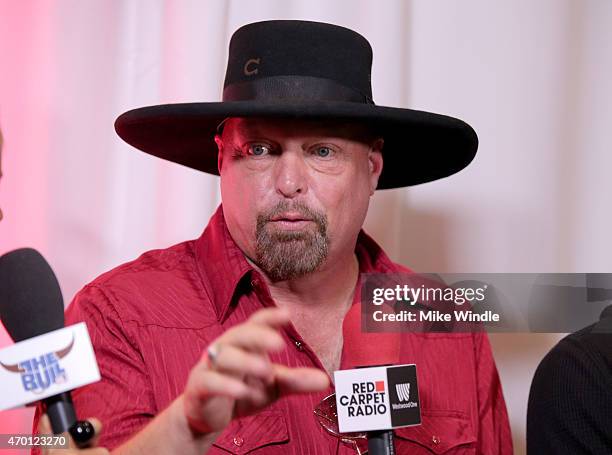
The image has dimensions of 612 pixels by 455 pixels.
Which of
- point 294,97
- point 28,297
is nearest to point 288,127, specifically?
point 294,97

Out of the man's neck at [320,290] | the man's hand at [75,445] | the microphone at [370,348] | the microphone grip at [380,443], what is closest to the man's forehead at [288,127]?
the man's neck at [320,290]

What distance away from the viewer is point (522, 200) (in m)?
2.25

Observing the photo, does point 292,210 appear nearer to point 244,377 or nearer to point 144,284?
point 144,284

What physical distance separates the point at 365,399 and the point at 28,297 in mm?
462

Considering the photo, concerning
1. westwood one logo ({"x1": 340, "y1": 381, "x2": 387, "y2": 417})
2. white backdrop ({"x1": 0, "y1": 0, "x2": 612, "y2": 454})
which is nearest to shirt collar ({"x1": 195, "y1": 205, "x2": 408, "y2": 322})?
white backdrop ({"x1": 0, "y1": 0, "x2": 612, "y2": 454})

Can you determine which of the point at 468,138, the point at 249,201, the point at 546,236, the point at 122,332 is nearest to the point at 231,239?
the point at 249,201

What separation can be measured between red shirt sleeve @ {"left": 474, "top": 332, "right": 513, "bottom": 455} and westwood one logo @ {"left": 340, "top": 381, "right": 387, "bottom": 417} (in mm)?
663

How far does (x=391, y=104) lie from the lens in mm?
2209

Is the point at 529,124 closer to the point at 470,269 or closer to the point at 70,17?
the point at 470,269

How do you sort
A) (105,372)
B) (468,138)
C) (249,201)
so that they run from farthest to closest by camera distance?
(468,138)
(249,201)
(105,372)

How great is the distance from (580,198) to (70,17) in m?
1.35

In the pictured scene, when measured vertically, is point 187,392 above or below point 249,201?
below

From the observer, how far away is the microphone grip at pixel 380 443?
45.6 inches

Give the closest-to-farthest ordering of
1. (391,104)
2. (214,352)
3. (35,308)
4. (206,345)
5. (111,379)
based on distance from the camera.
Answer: (214,352) < (35,308) < (111,379) < (206,345) < (391,104)
